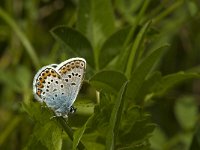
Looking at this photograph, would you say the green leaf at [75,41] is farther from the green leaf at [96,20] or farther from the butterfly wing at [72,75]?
the butterfly wing at [72,75]

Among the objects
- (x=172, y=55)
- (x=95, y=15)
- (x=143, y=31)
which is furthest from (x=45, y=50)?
(x=143, y=31)

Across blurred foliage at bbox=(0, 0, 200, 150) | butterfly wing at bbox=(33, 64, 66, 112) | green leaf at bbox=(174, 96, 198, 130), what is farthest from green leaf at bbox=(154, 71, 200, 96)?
green leaf at bbox=(174, 96, 198, 130)

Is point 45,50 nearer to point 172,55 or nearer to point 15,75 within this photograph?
point 15,75

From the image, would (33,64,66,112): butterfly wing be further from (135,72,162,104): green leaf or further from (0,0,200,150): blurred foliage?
(135,72,162,104): green leaf

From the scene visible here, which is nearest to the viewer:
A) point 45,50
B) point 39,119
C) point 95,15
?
point 39,119

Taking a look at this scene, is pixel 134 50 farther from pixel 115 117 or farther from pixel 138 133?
pixel 115 117

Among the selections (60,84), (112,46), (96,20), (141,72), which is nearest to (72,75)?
(60,84)

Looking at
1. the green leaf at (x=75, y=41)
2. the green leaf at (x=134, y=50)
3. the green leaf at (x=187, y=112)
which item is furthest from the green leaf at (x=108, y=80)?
the green leaf at (x=187, y=112)
